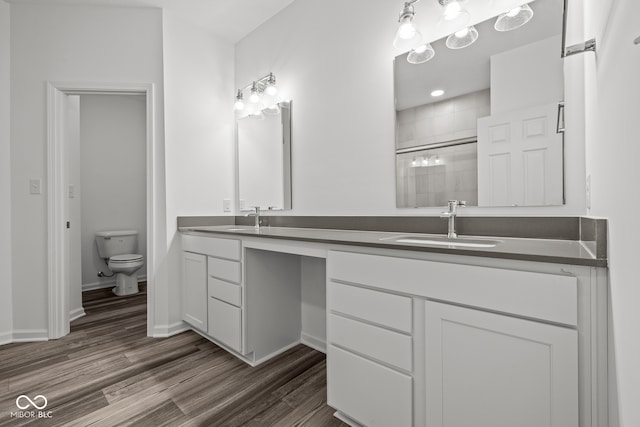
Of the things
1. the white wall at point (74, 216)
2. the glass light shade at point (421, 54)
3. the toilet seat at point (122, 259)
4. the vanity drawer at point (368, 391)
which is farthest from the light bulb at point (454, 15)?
the toilet seat at point (122, 259)

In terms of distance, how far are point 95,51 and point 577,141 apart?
3.13 m

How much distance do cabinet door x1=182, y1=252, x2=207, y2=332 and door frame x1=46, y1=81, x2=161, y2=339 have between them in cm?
23

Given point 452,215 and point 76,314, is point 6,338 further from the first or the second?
point 452,215

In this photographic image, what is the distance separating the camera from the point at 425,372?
1094 millimetres

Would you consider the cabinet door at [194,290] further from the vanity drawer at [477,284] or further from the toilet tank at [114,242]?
the toilet tank at [114,242]

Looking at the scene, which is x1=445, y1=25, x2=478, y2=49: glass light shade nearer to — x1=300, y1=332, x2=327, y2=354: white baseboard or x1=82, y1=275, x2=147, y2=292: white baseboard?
x1=300, y1=332, x2=327, y2=354: white baseboard

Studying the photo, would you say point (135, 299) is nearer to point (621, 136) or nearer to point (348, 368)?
point (348, 368)

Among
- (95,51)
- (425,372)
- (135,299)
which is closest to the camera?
(425,372)

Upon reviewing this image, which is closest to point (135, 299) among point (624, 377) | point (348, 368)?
point (348, 368)

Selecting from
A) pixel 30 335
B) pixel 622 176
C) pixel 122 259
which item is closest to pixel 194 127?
pixel 122 259

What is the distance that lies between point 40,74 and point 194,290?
198 centimetres

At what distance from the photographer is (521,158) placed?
1380mm

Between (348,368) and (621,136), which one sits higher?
(621,136)

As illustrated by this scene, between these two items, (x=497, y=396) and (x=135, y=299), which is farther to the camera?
(x=135, y=299)
